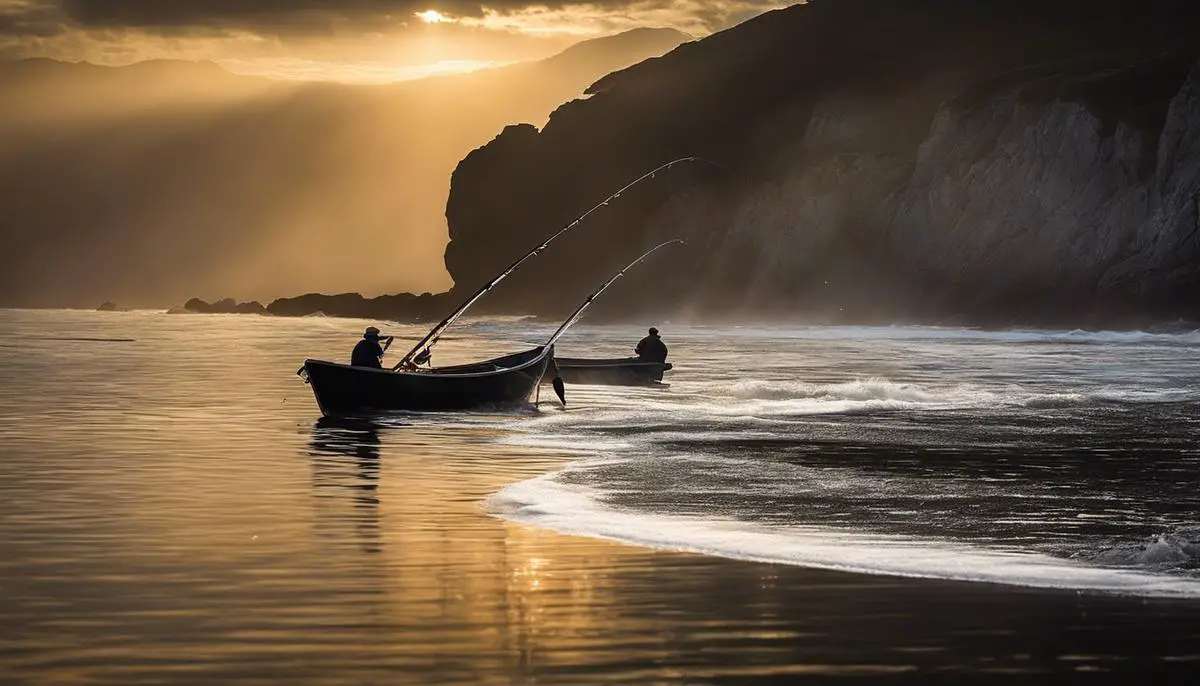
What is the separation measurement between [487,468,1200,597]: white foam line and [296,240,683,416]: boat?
Result: 1589 centimetres

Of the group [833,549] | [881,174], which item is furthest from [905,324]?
[833,549]

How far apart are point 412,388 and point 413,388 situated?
4 cm

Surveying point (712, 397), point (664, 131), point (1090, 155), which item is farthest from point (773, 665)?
point (664, 131)

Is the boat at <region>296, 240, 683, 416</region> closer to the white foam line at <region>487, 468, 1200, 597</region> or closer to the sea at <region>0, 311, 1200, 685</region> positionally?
the sea at <region>0, 311, 1200, 685</region>

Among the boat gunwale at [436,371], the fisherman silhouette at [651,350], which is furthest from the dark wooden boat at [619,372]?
the boat gunwale at [436,371]

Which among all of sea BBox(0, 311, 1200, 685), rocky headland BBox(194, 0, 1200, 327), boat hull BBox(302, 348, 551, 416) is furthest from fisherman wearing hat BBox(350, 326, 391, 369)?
rocky headland BBox(194, 0, 1200, 327)

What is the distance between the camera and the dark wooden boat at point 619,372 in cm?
4916

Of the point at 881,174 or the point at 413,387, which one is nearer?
the point at 413,387

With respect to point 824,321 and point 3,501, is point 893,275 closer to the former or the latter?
point 824,321

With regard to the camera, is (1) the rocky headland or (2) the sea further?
(1) the rocky headland

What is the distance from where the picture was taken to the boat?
117ft

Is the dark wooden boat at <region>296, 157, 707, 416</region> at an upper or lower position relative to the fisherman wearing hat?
lower

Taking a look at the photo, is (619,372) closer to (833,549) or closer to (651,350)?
(651,350)

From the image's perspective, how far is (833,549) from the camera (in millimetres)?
16312
